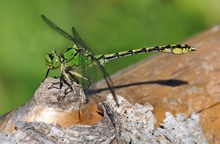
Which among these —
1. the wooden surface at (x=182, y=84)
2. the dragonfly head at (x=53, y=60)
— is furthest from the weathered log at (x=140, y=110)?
the dragonfly head at (x=53, y=60)

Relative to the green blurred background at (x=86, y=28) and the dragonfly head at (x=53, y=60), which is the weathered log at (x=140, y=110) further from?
the green blurred background at (x=86, y=28)

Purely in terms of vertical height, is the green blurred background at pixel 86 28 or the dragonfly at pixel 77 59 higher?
the green blurred background at pixel 86 28

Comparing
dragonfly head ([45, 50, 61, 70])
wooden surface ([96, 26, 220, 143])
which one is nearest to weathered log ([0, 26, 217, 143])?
wooden surface ([96, 26, 220, 143])

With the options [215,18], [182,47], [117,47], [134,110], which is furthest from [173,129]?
[215,18]

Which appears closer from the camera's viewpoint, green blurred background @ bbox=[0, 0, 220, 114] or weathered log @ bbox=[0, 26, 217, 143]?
weathered log @ bbox=[0, 26, 217, 143]

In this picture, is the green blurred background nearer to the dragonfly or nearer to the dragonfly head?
the dragonfly

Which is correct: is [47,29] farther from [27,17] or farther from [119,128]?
[119,128]
